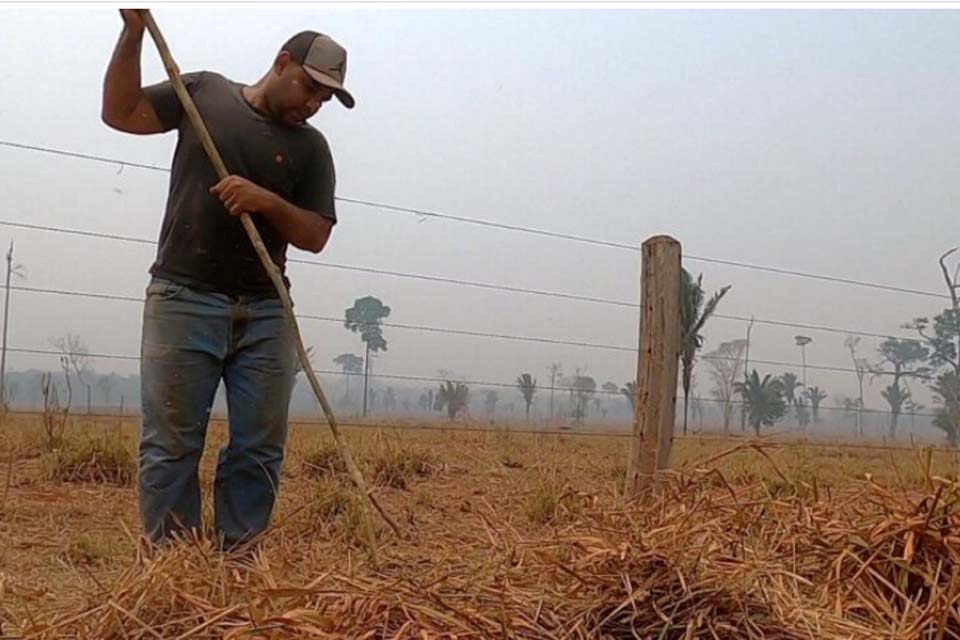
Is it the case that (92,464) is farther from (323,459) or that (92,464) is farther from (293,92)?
(293,92)

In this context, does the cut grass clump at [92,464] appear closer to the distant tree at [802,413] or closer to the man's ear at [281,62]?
the man's ear at [281,62]

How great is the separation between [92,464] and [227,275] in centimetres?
256

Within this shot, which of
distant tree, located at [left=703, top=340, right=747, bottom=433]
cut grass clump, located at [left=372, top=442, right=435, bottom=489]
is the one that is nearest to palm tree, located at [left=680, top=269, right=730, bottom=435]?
distant tree, located at [left=703, top=340, right=747, bottom=433]

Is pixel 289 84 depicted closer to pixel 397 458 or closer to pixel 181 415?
pixel 181 415

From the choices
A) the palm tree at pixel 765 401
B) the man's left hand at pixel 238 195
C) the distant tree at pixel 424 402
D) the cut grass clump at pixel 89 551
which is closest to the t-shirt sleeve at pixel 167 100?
the man's left hand at pixel 238 195

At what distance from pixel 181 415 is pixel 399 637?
1228mm

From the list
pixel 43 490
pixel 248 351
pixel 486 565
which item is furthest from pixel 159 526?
pixel 43 490

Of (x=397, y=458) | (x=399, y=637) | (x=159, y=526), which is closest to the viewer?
(x=399, y=637)

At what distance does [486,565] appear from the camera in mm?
1406

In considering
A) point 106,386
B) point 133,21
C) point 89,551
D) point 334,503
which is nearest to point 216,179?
point 133,21

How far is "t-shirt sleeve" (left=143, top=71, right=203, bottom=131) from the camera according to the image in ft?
7.03

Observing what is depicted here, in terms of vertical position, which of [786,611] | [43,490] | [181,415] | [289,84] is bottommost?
[43,490]

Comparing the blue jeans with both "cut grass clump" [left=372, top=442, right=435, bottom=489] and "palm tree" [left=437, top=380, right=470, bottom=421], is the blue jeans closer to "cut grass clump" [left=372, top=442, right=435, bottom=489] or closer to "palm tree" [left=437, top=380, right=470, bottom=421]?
"cut grass clump" [left=372, top=442, right=435, bottom=489]

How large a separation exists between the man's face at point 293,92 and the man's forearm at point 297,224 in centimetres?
23
